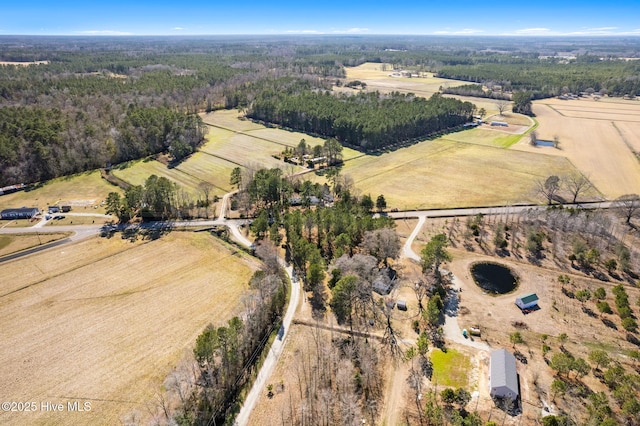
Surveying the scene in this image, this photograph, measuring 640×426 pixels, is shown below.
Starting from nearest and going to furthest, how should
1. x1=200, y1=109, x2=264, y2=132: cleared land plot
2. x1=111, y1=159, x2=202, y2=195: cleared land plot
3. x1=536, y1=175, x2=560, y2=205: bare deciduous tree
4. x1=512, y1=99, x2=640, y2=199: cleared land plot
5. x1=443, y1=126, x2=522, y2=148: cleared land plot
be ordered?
1. x1=536, y1=175, x2=560, y2=205: bare deciduous tree
2. x1=512, y1=99, x2=640, y2=199: cleared land plot
3. x1=111, y1=159, x2=202, y2=195: cleared land plot
4. x1=443, y1=126, x2=522, y2=148: cleared land plot
5. x1=200, y1=109, x2=264, y2=132: cleared land plot

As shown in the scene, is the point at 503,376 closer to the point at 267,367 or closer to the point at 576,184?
the point at 267,367

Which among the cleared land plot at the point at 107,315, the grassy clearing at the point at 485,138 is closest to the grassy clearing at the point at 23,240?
the cleared land plot at the point at 107,315

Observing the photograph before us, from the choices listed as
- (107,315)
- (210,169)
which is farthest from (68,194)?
(107,315)

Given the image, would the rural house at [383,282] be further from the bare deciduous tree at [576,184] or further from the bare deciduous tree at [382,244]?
the bare deciduous tree at [576,184]

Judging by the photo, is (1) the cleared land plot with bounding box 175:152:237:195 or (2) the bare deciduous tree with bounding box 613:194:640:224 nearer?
(2) the bare deciduous tree with bounding box 613:194:640:224

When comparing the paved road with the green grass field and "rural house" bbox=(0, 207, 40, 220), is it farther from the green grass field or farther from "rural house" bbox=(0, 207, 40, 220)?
"rural house" bbox=(0, 207, 40, 220)

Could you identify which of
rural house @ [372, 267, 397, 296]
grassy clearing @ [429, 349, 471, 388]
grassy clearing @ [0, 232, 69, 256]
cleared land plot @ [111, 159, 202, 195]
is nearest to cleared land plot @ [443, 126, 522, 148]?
rural house @ [372, 267, 397, 296]
